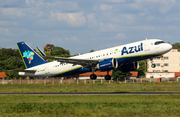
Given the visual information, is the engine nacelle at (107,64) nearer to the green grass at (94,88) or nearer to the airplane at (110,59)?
the airplane at (110,59)

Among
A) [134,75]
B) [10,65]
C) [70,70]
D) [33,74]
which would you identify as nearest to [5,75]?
[10,65]

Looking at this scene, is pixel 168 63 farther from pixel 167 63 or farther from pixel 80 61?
pixel 80 61

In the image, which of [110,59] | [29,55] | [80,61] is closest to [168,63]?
[29,55]

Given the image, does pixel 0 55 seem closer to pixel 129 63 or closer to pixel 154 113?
pixel 129 63

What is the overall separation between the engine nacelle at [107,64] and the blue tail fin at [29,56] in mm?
16041

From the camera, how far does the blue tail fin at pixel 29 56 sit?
58.8 meters

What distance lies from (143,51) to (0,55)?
14358 cm

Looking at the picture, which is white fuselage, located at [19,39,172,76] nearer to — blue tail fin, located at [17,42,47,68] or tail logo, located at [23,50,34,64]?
blue tail fin, located at [17,42,47,68]

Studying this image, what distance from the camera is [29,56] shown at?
196ft

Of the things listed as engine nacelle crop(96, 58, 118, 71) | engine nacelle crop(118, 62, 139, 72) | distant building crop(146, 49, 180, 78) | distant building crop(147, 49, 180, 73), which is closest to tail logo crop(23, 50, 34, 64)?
engine nacelle crop(96, 58, 118, 71)

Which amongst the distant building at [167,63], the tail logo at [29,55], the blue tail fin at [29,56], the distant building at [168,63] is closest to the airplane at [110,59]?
Result: the blue tail fin at [29,56]

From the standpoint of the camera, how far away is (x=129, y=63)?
5103 cm

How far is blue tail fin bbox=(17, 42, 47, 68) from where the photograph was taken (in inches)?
2315

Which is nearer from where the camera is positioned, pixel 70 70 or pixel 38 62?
pixel 70 70
